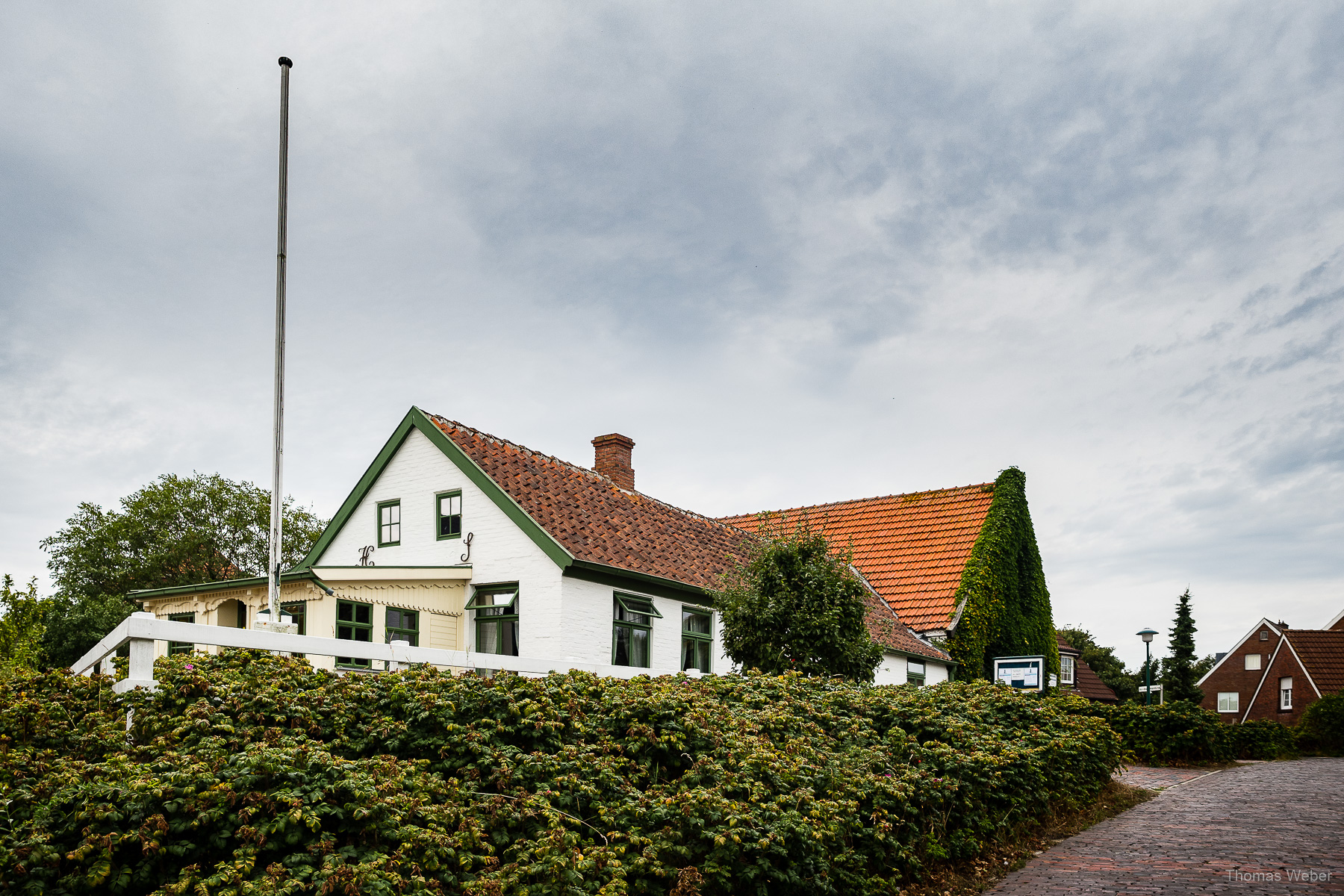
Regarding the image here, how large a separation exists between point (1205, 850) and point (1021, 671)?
1498 centimetres

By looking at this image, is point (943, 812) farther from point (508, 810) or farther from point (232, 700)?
point (232, 700)

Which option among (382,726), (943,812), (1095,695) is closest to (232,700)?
(382,726)

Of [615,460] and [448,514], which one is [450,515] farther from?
[615,460]

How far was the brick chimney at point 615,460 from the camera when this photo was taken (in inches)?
944

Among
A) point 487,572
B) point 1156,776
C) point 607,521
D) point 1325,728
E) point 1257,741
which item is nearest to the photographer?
point 487,572

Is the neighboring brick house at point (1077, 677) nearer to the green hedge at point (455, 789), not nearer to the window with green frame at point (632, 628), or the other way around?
the window with green frame at point (632, 628)

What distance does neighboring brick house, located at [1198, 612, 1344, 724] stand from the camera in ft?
175

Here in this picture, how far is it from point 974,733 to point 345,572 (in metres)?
11.5

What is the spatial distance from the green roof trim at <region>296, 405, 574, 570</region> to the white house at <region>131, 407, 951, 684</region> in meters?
0.03

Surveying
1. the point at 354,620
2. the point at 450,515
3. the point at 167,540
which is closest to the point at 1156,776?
the point at 450,515

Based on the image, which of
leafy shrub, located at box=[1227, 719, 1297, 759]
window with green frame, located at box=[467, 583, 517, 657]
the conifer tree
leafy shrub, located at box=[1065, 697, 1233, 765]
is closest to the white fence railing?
window with green frame, located at box=[467, 583, 517, 657]

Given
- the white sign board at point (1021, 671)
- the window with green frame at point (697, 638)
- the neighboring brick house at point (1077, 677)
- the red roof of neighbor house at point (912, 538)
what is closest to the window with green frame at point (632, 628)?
the window with green frame at point (697, 638)

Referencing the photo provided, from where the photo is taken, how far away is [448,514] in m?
18.3

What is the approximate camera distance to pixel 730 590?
647 inches
